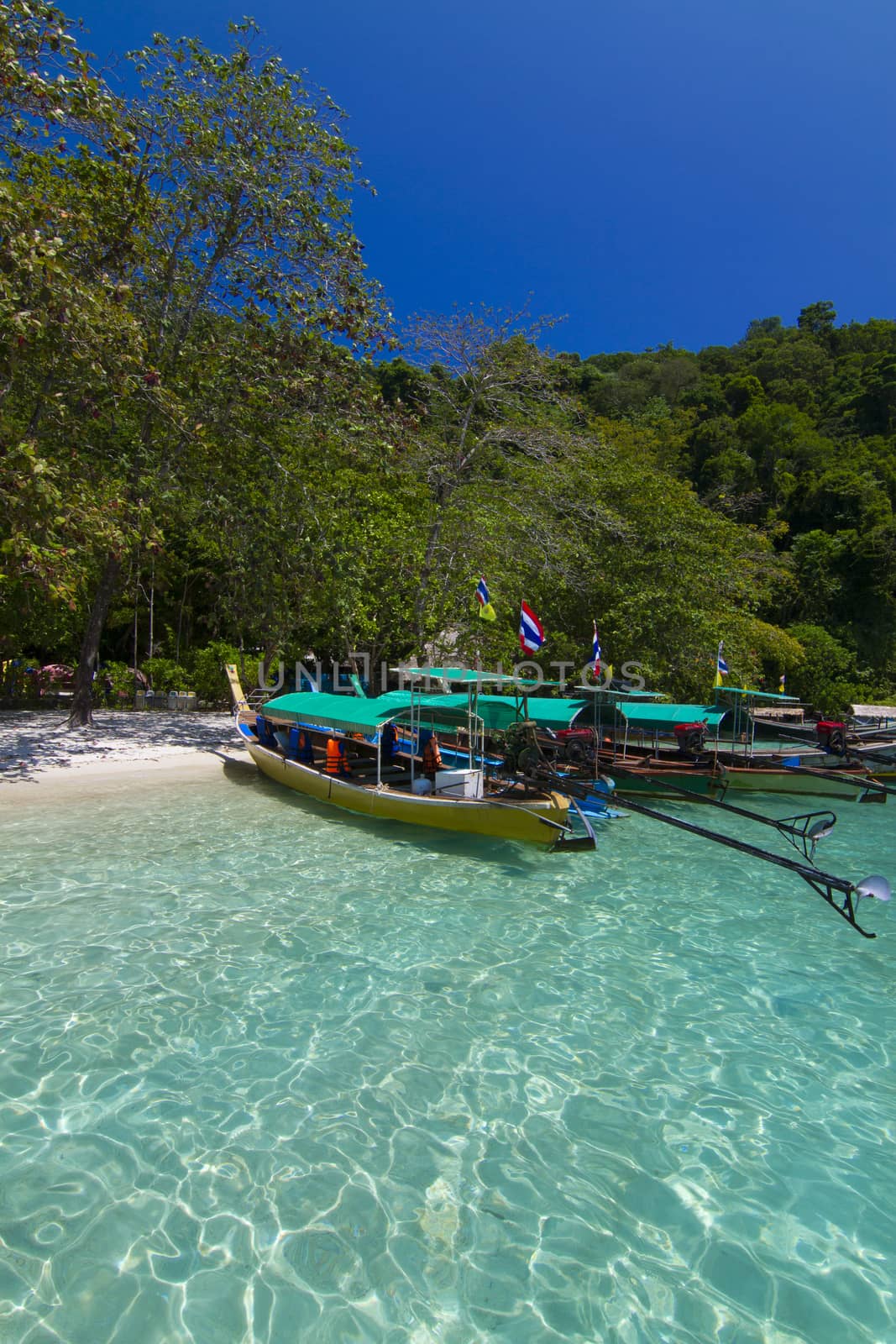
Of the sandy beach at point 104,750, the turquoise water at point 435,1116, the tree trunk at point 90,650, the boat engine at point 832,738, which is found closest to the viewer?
the turquoise water at point 435,1116

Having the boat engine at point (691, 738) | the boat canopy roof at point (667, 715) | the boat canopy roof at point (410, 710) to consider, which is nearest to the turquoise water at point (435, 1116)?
the boat canopy roof at point (410, 710)

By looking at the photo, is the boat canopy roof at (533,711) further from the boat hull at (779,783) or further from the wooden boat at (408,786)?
the boat hull at (779,783)

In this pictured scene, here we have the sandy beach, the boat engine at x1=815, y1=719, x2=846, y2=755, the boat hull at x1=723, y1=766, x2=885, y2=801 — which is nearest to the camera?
the sandy beach

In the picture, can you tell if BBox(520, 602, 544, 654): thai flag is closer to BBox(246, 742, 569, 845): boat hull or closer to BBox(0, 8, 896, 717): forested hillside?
BBox(246, 742, 569, 845): boat hull

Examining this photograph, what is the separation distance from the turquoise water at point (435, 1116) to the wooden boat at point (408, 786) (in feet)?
4.89

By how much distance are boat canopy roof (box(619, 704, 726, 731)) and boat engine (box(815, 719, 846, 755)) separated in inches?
107

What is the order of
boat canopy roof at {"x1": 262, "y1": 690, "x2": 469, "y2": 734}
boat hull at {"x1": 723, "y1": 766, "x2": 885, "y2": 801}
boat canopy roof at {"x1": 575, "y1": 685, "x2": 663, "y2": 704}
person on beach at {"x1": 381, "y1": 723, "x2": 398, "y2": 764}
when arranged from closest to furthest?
1. boat canopy roof at {"x1": 262, "y1": 690, "x2": 469, "y2": 734}
2. person on beach at {"x1": 381, "y1": 723, "x2": 398, "y2": 764}
3. boat canopy roof at {"x1": 575, "y1": 685, "x2": 663, "y2": 704}
4. boat hull at {"x1": 723, "y1": 766, "x2": 885, "y2": 801}

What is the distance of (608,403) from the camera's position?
A: 62406 millimetres

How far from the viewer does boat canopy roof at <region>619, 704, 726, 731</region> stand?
16.4m

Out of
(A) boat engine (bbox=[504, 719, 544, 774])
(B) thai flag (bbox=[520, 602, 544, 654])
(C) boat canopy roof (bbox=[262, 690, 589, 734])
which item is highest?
(B) thai flag (bbox=[520, 602, 544, 654])

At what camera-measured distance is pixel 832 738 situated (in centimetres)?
1716

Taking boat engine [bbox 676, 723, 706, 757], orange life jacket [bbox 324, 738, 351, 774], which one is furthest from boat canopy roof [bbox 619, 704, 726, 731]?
orange life jacket [bbox 324, 738, 351, 774]

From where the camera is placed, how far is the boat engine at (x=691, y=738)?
53.0 feet

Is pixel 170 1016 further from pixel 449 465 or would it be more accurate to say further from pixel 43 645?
pixel 43 645
